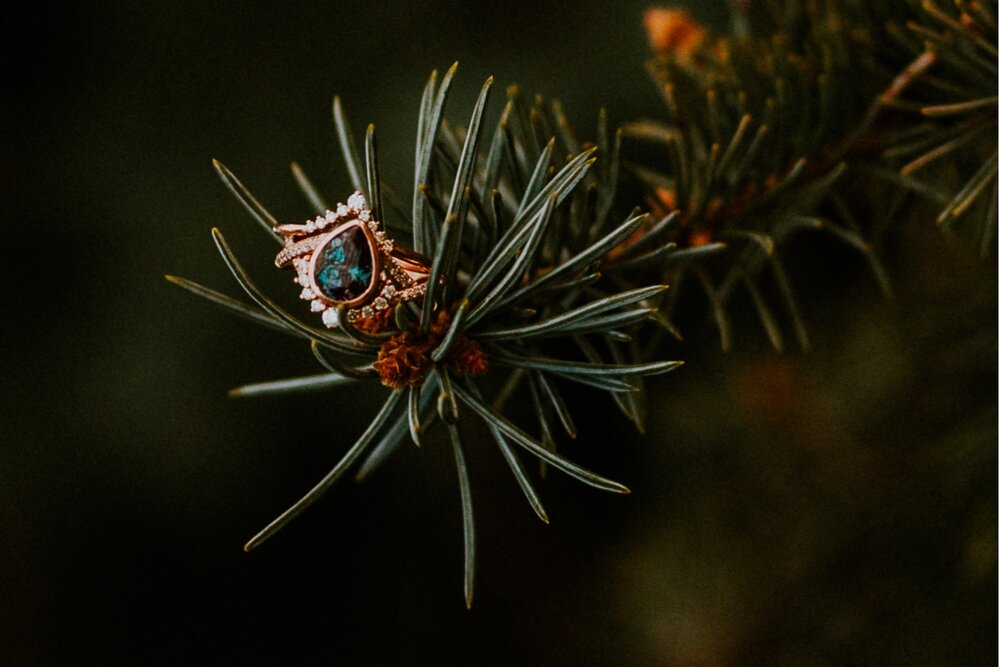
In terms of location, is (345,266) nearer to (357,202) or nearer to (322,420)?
(357,202)

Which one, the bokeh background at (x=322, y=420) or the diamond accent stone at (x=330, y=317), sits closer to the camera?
the diamond accent stone at (x=330, y=317)

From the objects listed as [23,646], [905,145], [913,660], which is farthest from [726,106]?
[23,646]

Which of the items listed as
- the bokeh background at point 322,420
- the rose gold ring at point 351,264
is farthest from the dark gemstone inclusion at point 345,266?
the bokeh background at point 322,420

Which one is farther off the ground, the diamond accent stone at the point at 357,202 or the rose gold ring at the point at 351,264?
the diamond accent stone at the point at 357,202

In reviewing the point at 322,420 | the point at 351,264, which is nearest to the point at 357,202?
the point at 351,264

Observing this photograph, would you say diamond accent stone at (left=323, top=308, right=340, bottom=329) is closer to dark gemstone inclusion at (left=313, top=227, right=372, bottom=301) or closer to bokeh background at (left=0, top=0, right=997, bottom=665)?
dark gemstone inclusion at (left=313, top=227, right=372, bottom=301)

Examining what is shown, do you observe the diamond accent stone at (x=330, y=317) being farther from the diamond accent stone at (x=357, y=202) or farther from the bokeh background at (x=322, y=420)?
the bokeh background at (x=322, y=420)

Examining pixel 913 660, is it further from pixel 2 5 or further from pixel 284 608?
pixel 2 5
